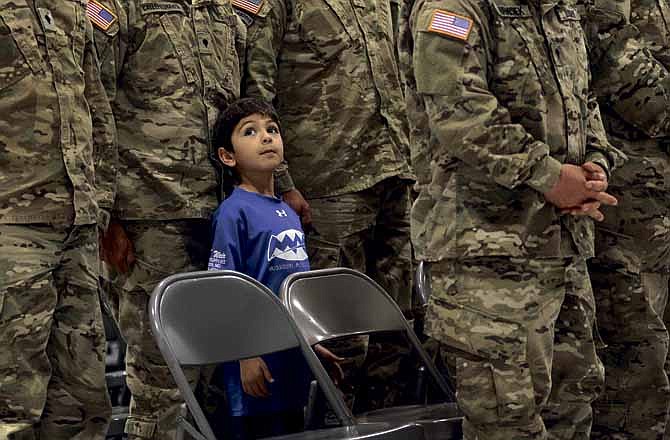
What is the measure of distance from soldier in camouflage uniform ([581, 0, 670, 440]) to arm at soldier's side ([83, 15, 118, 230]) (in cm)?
134

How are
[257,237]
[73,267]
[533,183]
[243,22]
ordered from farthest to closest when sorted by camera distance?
[243,22] < [257,237] < [73,267] < [533,183]

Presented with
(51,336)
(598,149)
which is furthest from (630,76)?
(51,336)

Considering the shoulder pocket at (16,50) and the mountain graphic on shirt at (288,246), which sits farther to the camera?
the mountain graphic on shirt at (288,246)

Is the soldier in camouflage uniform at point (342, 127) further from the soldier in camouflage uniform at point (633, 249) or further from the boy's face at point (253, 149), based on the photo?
the soldier in camouflage uniform at point (633, 249)

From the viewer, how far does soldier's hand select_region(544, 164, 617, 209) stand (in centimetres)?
245

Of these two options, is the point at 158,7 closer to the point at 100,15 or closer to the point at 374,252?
the point at 100,15

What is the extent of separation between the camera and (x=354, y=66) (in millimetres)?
3352

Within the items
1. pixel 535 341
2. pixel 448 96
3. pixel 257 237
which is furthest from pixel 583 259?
pixel 257 237

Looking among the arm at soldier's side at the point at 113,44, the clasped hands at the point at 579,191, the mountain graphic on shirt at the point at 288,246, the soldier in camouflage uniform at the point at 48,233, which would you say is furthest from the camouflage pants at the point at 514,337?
Result: the arm at soldier's side at the point at 113,44

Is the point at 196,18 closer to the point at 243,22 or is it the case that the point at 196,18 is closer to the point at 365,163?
the point at 243,22

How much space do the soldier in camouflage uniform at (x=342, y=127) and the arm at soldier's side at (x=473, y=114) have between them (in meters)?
0.82

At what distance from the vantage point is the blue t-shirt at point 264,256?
2793 millimetres

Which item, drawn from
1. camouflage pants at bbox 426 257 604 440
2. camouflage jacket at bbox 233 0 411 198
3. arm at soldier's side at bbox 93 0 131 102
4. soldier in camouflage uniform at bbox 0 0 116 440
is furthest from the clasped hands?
arm at soldier's side at bbox 93 0 131 102

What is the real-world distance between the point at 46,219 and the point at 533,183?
1.13 meters
